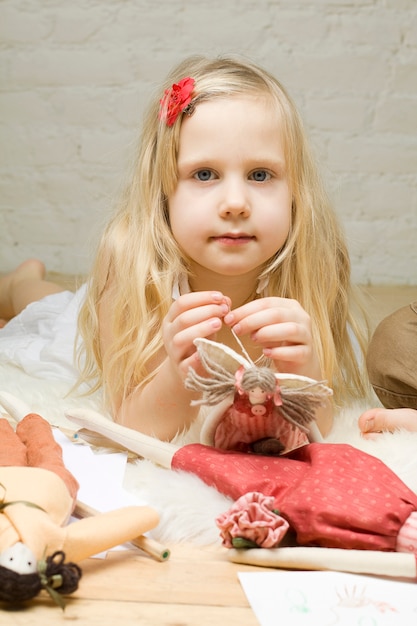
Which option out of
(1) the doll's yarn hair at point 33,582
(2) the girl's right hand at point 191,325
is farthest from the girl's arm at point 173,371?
(1) the doll's yarn hair at point 33,582

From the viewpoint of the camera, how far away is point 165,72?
104 inches

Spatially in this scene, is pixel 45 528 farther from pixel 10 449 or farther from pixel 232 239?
pixel 232 239

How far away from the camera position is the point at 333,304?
1391 millimetres

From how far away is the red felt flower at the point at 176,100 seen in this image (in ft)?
4.06

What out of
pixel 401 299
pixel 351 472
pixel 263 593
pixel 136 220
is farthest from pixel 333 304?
pixel 401 299

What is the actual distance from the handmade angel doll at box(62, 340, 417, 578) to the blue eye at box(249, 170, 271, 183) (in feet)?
1.04

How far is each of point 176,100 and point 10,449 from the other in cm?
57

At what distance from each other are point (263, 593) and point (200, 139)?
655mm

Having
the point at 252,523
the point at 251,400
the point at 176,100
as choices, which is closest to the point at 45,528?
the point at 252,523

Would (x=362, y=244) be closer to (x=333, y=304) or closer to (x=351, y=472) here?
(x=333, y=304)

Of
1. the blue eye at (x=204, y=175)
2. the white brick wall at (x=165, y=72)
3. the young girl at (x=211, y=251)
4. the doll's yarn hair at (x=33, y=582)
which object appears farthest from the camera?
the white brick wall at (x=165, y=72)

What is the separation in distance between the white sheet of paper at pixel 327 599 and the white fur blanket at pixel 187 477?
107 mm

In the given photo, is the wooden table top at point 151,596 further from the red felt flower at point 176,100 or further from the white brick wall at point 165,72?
the white brick wall at point 165,72

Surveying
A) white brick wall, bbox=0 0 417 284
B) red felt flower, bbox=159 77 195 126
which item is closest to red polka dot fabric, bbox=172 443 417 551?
red felt flower, bbox=159 77 195 126
